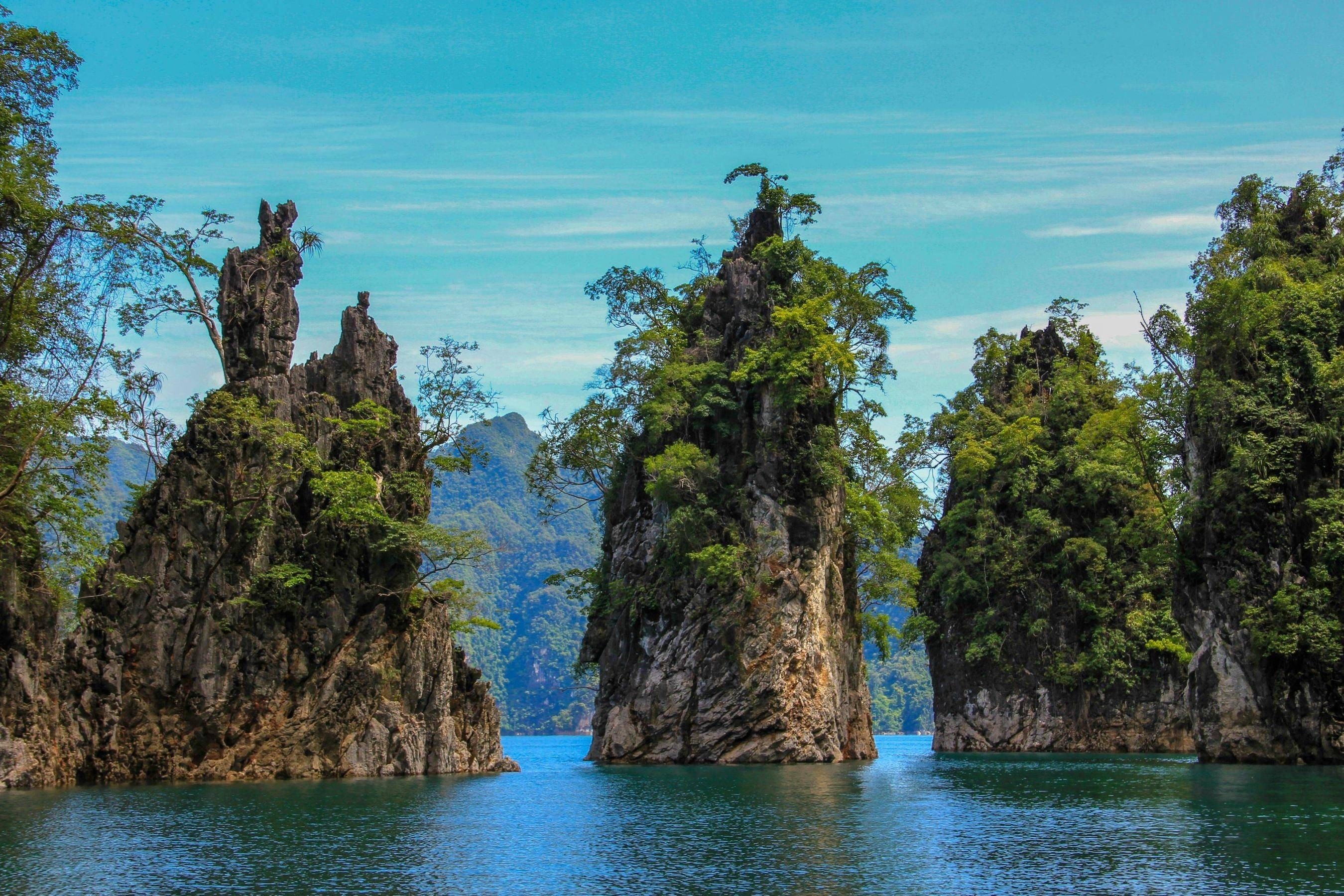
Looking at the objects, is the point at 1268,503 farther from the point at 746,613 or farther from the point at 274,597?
the point at 274,597

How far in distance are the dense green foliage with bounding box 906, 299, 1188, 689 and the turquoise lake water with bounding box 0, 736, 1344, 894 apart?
72.3 feet

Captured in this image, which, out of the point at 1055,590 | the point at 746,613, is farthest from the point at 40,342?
the point at 1055,590

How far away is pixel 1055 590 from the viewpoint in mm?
60844

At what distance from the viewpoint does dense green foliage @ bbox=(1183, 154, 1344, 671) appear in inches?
1506

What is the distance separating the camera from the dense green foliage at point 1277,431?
38.2 metres

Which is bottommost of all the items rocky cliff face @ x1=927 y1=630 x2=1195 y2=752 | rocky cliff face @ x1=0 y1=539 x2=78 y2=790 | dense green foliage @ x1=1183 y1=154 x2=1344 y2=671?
rocky cliff face @ x1=927 y1=630 x2=1195 y2=752

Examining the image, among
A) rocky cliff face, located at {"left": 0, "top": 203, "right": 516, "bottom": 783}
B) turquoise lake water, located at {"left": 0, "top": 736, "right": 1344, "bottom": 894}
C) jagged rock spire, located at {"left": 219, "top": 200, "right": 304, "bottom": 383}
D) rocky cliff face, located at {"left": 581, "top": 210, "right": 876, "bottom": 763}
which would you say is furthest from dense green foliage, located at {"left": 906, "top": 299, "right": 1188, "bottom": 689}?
jagged rock spire, located at {"left": 219, "top": 200, "right": 304, "bottom": 383}

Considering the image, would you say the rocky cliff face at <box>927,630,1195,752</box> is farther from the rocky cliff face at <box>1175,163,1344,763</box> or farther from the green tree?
the green tree

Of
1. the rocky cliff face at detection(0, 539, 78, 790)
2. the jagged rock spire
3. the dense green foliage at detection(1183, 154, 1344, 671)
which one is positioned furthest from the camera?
the jagged rock spire

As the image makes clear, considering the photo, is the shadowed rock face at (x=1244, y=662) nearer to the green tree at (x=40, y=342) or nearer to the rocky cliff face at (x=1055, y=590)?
the rocky cliff face at (x=1055, y=590)

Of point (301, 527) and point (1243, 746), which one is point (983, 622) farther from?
point (301, 527)

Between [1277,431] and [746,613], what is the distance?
2046 cm

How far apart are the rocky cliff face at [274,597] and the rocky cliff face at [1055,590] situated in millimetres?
30727

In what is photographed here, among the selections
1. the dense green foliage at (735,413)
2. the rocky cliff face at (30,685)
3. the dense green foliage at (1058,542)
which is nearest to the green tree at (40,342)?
the rocky cliff face at (30,685)
